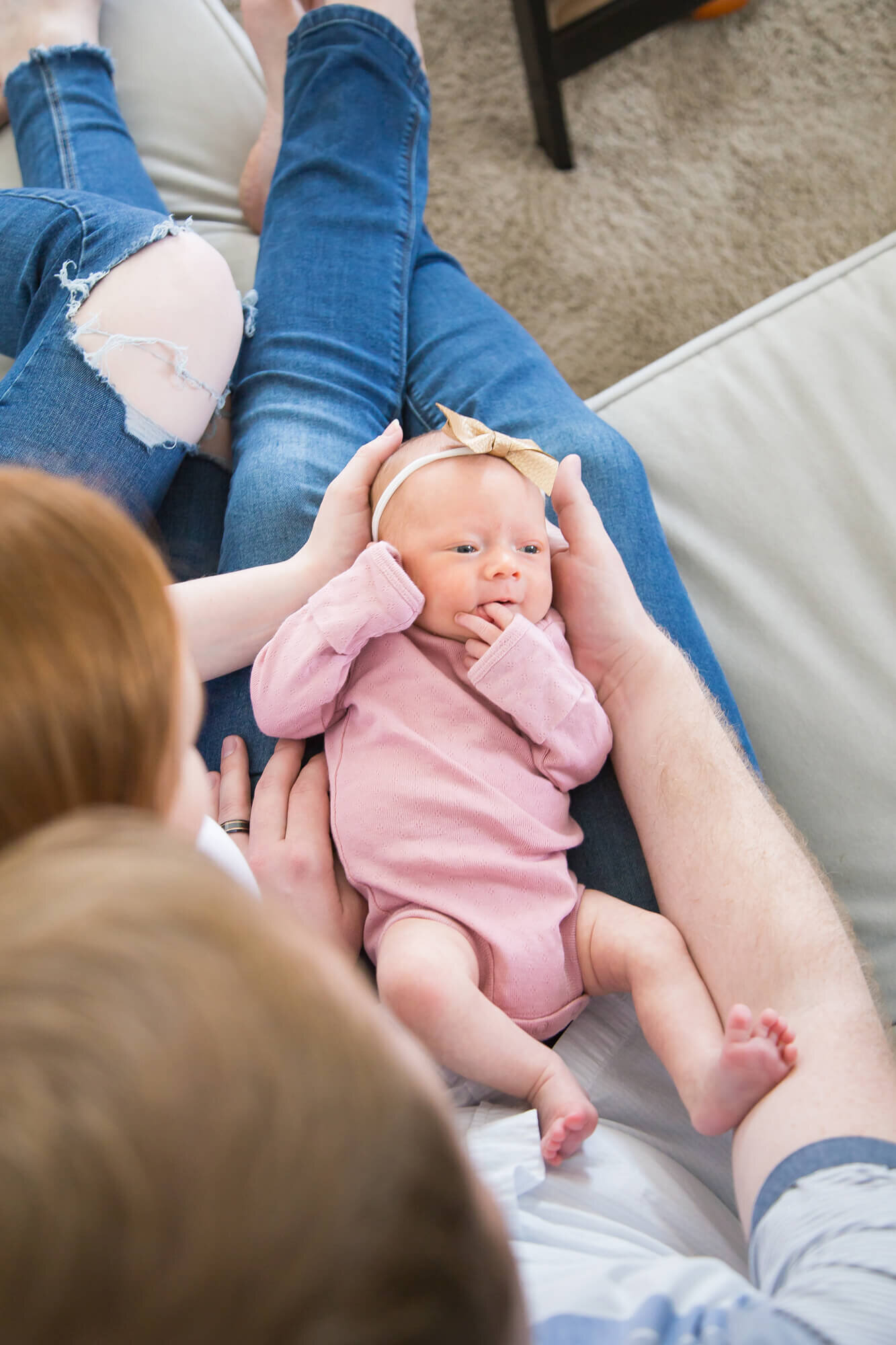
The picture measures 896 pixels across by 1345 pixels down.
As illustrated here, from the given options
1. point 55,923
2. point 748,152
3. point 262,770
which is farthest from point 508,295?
point 55,923

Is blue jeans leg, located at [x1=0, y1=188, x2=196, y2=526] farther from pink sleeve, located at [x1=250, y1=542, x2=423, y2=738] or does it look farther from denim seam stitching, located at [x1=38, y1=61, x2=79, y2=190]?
pink sleeve, located at [x1=250, y1=542, x2=423, y2=738]

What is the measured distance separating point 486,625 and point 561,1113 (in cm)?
50

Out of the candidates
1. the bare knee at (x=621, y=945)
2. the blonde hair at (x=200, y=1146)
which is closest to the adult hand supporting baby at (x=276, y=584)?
the bare knee at (x=621, y=945)

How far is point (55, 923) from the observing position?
12.4 inches

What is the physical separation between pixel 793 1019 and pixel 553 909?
0.25 meters

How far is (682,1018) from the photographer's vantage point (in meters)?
0.85

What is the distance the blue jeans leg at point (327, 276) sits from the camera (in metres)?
1.17

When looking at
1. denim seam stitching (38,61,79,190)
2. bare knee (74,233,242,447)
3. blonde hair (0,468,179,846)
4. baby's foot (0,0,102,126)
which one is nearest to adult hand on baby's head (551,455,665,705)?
bare knee (74,233,242,447)

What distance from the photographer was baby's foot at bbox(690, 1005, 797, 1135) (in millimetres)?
751

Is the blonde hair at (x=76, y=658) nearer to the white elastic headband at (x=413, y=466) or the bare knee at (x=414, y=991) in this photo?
the bare knee at (x=414, y=991)

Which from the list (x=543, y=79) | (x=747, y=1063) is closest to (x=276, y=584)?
(x=747, y=1063)

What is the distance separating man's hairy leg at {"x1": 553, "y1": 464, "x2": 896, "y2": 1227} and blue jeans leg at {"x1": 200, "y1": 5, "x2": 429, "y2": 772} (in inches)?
13.7

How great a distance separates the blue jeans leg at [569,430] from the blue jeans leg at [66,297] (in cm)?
36

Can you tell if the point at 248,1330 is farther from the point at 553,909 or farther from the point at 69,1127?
the point at 553,909
